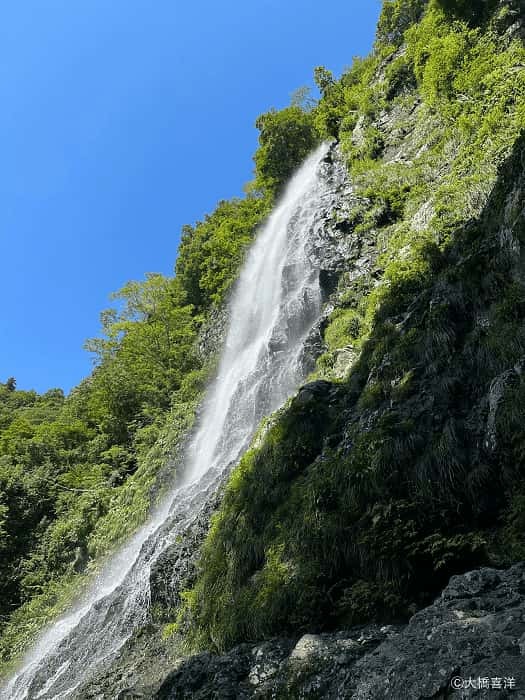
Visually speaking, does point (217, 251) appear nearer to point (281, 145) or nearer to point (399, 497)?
point (281, 145)

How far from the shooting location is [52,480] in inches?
969

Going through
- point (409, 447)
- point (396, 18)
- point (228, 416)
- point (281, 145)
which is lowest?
point (409, 447)

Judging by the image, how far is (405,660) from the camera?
4043 millimetres

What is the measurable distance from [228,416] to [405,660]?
12.6 metres

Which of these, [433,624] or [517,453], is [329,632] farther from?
[517,453]

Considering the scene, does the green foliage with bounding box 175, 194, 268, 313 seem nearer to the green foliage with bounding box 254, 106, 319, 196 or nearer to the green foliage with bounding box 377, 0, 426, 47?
the green foliage with bounding box 254, 106, 319, 196

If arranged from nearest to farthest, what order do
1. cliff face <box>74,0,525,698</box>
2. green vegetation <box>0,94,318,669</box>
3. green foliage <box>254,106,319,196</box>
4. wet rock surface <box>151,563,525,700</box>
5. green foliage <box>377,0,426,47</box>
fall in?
wet rock surface <box>151,563,525,700</box>
cliff face <box>74,0,525,698</box>
green vegetation <box>0,94,318,669</box>
green foliage <box>377,0,426,47</box>
green foliage <box>254,106,319,196</box>

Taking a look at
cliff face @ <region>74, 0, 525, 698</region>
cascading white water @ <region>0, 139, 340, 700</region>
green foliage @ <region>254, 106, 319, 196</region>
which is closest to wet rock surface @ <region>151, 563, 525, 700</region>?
cliff face @ <region>74, 0, 525, 698</region>

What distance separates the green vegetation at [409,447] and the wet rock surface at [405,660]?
685 millimetres

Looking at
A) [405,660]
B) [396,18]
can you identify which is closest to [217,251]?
[396,18]

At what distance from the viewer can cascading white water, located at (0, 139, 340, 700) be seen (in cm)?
1164

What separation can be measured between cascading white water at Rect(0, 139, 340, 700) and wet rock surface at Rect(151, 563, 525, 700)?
4660mm

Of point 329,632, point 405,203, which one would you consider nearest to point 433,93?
point 405,203

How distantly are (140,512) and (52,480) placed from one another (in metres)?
9.92
